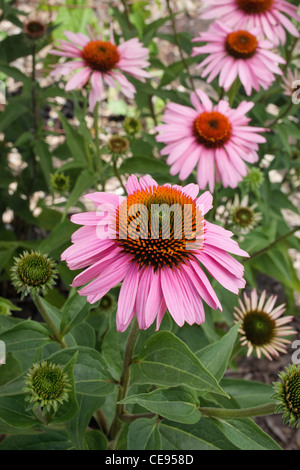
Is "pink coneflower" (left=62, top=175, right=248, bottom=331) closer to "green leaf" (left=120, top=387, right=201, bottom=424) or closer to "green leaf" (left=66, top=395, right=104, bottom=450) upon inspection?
"green leaf" (left=120, top=387, right=201, bottom=424)

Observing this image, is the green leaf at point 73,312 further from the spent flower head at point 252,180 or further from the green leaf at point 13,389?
the spent flower head at point 252,180

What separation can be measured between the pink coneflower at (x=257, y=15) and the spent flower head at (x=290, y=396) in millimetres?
1030

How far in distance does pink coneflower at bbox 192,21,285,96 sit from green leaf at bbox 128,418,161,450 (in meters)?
0.89

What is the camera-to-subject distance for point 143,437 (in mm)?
917

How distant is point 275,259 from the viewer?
148 cm

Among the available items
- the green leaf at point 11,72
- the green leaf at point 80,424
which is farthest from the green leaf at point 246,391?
the green leaf at point 11,72

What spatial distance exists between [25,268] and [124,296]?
8.7 inches

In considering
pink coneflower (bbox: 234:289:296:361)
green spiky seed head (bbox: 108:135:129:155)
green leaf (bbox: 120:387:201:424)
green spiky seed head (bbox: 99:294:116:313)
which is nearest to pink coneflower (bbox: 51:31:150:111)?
green spiky seed head (bbox: 108:135:129:155)

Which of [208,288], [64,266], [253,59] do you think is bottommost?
[208,288]

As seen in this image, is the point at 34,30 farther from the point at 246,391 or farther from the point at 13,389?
the point at 246,391

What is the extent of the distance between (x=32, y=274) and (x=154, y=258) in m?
0.23
